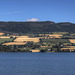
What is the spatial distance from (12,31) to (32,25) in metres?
20.2

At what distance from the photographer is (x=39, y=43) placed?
14588 centimetres

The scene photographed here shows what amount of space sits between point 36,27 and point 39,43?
3992 cm

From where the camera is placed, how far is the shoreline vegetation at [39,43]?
142000 mm

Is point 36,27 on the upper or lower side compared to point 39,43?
upper

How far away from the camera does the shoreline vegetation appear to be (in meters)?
142

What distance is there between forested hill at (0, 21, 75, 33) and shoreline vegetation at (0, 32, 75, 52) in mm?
18208

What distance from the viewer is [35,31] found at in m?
176
